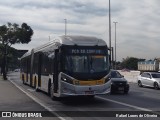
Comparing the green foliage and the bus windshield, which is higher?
the green foliage

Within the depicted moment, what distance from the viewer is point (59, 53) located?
1772 cm

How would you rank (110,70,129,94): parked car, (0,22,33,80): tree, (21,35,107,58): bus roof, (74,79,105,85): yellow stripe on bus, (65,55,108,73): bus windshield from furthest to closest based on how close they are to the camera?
(0,22,33,80): tree, (110,70,129,94): parked car, (21,35,107,58): bus roof, (65,55,108,73): bus windshield, (74,79,105,85): yellow stripe on bus

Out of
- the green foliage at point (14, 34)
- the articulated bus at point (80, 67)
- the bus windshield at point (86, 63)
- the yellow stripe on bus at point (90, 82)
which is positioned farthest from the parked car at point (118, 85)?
the green foliage at point (14, 34)

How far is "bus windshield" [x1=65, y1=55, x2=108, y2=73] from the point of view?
17406 mm

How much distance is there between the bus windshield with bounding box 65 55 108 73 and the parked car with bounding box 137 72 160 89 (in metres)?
16.3

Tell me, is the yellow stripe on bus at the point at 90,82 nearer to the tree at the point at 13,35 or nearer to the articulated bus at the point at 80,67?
the articulated bus at the point at 80,67

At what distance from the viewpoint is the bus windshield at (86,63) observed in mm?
17406

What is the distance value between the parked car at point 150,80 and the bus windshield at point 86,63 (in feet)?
53.5

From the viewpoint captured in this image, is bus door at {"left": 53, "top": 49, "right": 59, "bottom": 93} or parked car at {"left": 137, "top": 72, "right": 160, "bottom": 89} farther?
parked car at {"left": 137, "top": 72, "right": 160, "bottom": 89}

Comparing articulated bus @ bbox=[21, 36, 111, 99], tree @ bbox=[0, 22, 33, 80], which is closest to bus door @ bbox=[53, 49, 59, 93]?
articulated bus @ bbox=[21, 36, 111, 99]

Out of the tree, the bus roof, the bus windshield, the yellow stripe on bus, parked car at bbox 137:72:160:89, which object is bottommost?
parked car at bbox 137:72:160:89

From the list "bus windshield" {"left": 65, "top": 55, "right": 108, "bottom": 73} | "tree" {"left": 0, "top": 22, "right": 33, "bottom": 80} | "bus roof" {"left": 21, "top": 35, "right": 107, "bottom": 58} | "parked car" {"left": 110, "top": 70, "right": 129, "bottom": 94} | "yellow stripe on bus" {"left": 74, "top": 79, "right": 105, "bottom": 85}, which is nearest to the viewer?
"yellow stripe on bus" {"left": 74, "top": 79, "right": 105, "bottom": 85}

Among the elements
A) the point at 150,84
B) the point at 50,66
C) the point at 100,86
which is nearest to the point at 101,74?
the point at 100,86

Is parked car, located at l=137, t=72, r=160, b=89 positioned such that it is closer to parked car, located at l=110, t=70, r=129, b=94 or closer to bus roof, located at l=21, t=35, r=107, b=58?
parked car, located at l=110, t=70, r=129, b=94
